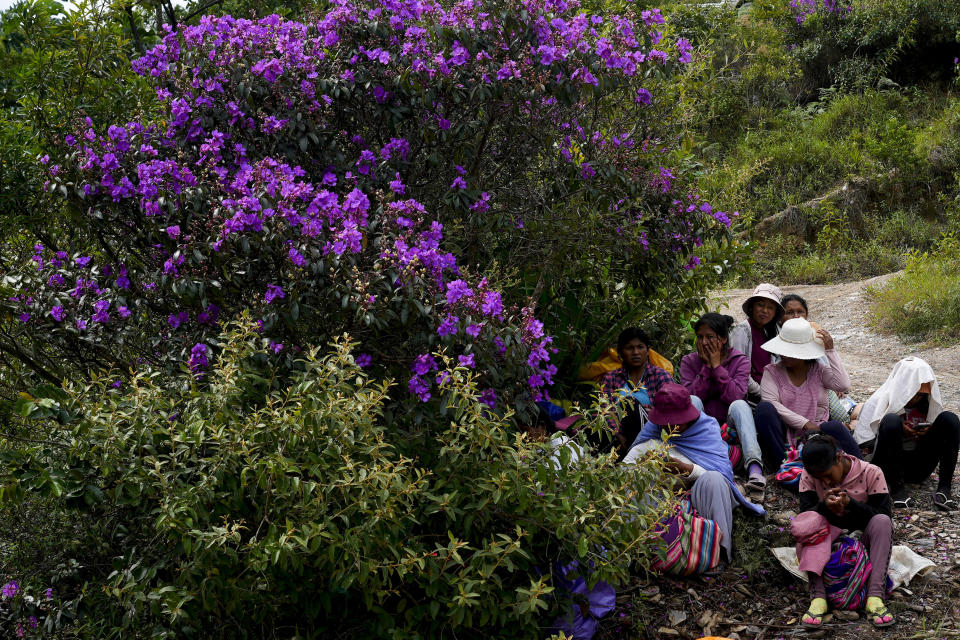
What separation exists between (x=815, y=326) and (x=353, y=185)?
10.0 feet

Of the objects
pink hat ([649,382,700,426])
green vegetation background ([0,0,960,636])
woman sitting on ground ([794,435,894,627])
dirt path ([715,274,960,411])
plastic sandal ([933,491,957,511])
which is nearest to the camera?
woman sitting on ground ([794,435,894,627])

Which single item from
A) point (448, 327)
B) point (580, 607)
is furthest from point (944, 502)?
point (448, 327)

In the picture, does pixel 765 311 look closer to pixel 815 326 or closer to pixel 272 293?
pixel 815 326

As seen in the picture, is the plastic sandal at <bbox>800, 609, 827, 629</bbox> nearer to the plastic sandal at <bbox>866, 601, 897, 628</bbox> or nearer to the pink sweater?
the plastic sandal at <bbox>866, 601, 897, 628</bbox>

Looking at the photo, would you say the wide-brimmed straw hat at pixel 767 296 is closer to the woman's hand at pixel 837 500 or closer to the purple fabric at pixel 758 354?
the purple fabric at pixel 758 354

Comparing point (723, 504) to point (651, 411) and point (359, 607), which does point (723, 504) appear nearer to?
point (651, 411)

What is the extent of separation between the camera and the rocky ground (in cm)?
367

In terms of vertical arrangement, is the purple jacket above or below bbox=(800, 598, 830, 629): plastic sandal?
above

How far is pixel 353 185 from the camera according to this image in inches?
156

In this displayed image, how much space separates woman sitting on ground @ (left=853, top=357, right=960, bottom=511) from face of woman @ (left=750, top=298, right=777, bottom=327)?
0.95m

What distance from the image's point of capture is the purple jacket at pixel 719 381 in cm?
522

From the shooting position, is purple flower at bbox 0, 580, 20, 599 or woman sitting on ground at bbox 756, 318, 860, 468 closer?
purple flower at bbox 0, 580, 20, 599

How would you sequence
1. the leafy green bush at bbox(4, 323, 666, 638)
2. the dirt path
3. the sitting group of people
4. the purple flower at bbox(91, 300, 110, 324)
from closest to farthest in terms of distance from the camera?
the leafy green bush at bbox(4, 323, 666, 638) < the purple flower at bbox(91, 300, 110, 324) < the sitting group of people < the dirt path

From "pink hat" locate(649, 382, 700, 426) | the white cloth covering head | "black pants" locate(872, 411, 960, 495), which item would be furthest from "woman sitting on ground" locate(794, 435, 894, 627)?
the white cloth covering head
